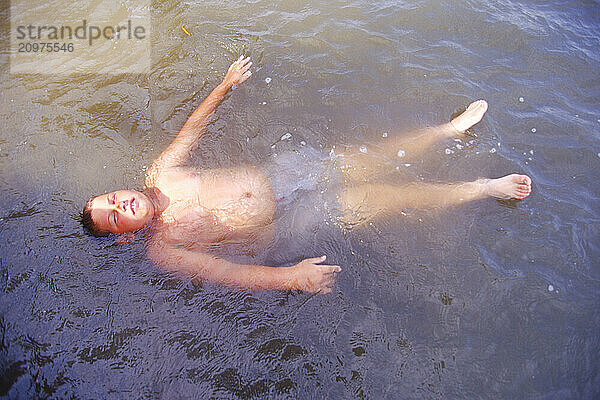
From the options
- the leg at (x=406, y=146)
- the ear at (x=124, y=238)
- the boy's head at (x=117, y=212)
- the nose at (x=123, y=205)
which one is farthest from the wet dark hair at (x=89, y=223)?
the leg at (x=406, y=146)

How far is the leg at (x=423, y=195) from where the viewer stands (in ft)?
11.8

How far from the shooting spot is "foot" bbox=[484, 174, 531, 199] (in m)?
3.56

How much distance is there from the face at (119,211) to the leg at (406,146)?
75.9 inches

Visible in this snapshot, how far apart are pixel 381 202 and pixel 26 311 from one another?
313 centimetres

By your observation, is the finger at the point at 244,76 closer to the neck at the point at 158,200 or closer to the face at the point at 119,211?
the neck at the point at 158,200

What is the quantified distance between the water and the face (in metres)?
0.25

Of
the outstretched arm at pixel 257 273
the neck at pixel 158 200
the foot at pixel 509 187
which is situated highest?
the foot at pixel 509 187

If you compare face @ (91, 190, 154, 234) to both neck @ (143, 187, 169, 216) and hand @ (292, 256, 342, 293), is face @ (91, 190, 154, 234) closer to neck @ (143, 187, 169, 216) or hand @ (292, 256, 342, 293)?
neck @ (143, 187, 169, 216)

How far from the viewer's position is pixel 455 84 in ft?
14.9

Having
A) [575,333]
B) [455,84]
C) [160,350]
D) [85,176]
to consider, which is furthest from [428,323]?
[85,176]

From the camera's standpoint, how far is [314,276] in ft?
10.6

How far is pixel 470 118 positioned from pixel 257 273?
2701 millimetres

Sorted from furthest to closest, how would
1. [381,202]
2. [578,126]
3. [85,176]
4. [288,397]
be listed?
[578,126] → [85,176] → [381,202] → [288,397]

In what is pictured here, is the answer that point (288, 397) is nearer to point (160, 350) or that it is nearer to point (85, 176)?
point (160, 350)
